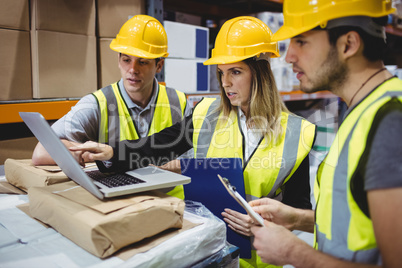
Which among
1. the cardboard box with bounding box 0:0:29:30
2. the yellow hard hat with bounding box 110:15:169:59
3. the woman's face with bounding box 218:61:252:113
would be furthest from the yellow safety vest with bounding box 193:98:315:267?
the cardboard box with bounding box 0:0:29:30

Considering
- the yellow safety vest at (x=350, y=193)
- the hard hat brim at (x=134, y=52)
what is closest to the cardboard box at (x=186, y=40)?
the hard hat brim at (x=134, y=52)

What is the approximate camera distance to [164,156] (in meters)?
1.54

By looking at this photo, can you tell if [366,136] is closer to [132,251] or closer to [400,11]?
[132,251]

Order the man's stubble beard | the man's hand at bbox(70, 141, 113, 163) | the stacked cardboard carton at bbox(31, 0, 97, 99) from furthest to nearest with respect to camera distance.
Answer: the stacked cardboard carton at bbox(31, 0, 97, 99) < the man's hand at bbox(70, 141, 113, 163) < the man's stubble beard

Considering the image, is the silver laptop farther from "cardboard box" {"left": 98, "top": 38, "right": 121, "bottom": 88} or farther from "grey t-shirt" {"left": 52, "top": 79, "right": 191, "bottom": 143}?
"cardboard box" {"left": 98, "top": 38, "right": 121, "bottom": 88}

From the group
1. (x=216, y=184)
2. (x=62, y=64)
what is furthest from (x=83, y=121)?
(x=216, y=184)

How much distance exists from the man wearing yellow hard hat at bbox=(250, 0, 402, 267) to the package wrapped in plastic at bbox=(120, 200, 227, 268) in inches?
5.2

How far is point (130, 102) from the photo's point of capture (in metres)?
1.88

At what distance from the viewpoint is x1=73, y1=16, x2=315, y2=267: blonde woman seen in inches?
54.4

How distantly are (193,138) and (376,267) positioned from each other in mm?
1003

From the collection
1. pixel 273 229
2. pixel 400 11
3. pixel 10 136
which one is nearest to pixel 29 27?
pixel 10 136

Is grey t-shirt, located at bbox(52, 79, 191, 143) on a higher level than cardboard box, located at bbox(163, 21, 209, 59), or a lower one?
lower

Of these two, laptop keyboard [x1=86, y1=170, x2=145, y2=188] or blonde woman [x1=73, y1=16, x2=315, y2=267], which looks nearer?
laptop keyboard [x1=86, y1=170, x2=145, y2=188]

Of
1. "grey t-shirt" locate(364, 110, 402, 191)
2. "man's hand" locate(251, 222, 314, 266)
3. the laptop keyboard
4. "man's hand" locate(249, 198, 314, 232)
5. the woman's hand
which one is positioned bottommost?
the woman's hand
